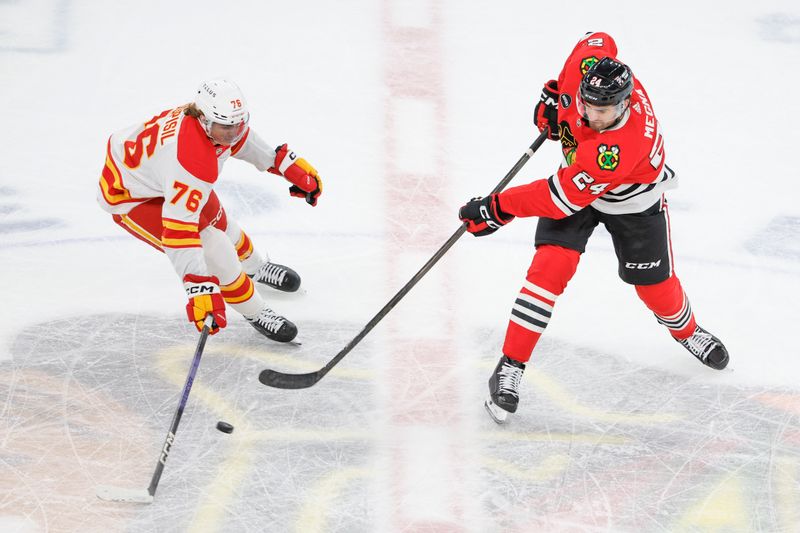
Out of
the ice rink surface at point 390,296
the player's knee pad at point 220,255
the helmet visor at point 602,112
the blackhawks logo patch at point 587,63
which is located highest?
the helmet visor at point 602,112

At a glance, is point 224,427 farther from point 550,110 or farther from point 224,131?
point 550,110

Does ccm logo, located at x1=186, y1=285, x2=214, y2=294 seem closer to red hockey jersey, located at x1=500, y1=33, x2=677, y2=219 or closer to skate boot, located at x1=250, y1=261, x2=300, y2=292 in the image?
skate boot, located at x1=250, y1=261, x2=300, y2=292

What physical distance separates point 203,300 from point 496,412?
0.94 m

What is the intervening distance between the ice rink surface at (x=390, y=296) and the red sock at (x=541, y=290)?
289 mm

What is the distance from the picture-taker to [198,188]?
3.19 meters

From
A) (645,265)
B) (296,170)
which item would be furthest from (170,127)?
(645,265)

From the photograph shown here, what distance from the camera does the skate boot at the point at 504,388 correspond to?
10.7 ft

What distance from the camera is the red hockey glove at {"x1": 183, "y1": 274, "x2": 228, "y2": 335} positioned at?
3174mm

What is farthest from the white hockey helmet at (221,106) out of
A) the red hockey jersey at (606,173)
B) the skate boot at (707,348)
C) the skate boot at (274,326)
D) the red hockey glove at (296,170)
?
the skate boot at (707,348)

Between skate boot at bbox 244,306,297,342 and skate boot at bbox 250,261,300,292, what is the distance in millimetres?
281

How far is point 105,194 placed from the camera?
3461mm

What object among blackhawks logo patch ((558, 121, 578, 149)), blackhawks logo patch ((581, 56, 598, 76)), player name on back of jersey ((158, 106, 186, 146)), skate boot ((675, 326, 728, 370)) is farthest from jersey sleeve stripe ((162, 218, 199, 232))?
skate boot ((675, 326, 728, 370))

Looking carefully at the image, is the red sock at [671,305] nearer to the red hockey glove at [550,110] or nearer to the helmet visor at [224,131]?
the red hockey glove at [550,110]

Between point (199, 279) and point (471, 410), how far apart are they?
0.92 meters
